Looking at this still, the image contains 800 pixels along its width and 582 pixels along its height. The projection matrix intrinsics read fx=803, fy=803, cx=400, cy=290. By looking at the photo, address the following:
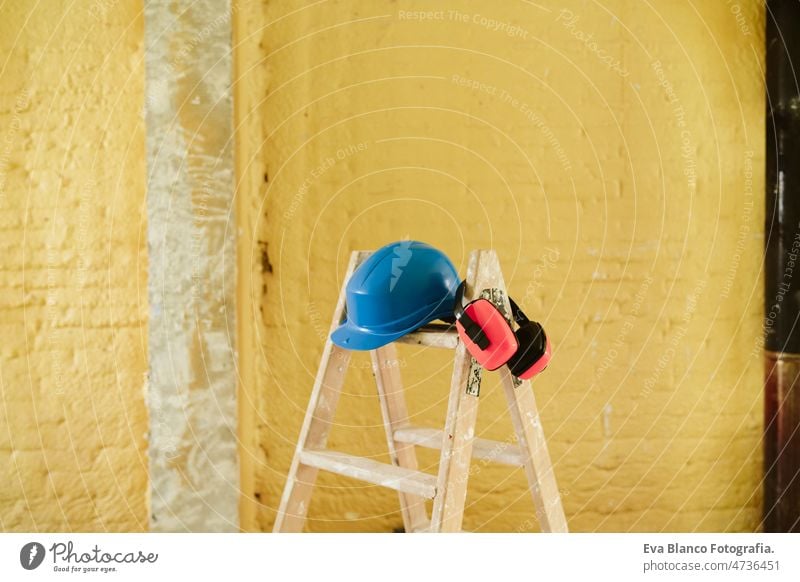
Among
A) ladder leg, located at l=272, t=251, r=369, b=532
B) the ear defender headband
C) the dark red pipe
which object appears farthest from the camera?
the dark red pipe

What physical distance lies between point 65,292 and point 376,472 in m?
1.40

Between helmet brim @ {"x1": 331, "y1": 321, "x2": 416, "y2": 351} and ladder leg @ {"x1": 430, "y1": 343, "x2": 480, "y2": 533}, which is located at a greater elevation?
helmet brim @ {"x1": 331, "y1": 321, "x2": 416, "y2": 351}

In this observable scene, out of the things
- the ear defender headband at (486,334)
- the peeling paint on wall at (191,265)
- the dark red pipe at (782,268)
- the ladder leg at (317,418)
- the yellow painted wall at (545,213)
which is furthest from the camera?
the dark red pipe at (782,268)

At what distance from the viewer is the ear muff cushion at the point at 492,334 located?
1.58 meters

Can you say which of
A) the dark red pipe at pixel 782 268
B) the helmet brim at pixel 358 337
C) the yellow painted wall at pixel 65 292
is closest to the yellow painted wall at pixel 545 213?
the dark red pipe at pixel 782 268

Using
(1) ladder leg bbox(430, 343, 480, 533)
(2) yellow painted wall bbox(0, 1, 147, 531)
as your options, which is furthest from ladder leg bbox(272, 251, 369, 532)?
(2) yellow painted wall bbox(0, 1, 147, 531)

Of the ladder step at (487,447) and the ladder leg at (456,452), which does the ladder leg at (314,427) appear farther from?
the ladder leg at (456,452)

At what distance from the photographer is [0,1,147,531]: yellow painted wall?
2.58 m

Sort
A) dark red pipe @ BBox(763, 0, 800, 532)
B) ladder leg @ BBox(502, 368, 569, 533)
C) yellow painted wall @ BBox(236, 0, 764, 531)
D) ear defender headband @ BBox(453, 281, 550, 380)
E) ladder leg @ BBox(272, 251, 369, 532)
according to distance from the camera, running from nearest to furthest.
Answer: ear defender headband @ BBox(453, 281, 550, 380) → ladder leg @ BBox(502, 368, 569, 533) → ladder leg @ BBox(272, 251, 369, 532) → yellow painted wall @ BBox(236, 0, 764, 531) → dark red pipe @ BBox(763, 0, 800, 532)

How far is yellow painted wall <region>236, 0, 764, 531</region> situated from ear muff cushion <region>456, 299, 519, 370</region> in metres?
0.98

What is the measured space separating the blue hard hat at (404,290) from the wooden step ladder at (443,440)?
4cm

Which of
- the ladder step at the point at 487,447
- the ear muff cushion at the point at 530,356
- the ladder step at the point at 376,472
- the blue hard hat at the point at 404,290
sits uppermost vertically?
the blue hard hat at the point at 404,290

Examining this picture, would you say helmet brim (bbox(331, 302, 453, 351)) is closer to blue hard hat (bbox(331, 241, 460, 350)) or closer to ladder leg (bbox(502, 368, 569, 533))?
blue hard hat (bbox(331, 241, 460, 350))

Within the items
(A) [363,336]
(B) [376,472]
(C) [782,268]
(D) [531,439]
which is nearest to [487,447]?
(D) [531,439]
